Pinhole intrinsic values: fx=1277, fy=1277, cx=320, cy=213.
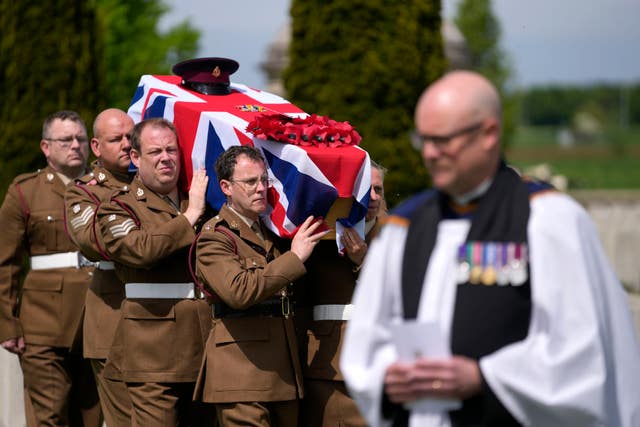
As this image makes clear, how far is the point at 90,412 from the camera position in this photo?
7.77 metres

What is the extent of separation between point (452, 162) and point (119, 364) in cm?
334

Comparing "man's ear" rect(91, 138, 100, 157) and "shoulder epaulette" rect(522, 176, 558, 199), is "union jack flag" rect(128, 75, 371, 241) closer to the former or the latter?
"man's ear" rect(91, 138, 100, 157)

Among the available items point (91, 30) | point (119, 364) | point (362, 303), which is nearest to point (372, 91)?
point (91, 30)

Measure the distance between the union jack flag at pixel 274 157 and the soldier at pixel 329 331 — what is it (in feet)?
0.72

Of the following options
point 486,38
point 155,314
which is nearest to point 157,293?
point 155,314

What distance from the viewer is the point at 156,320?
6316mm

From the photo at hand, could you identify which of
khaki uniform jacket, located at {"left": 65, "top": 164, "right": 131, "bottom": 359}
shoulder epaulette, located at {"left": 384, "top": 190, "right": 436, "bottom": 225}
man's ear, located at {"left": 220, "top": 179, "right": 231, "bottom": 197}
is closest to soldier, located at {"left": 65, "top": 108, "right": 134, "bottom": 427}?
khaki uniform jacket, located at {"left": 65, "top": 164, "right": 131, "bottom": 359}

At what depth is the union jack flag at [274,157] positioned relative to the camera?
5688mm

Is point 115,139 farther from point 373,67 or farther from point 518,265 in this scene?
point 373,67

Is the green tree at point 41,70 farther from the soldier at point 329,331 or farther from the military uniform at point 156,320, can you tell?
the soldier at point 329,331

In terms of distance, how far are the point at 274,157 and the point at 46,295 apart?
97.0 inches

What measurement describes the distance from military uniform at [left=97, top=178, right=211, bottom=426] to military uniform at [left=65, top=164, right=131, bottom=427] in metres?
0.15

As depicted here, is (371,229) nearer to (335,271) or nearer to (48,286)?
(335,271)

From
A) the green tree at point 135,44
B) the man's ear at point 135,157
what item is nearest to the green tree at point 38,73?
the man's ear at point 135,157
